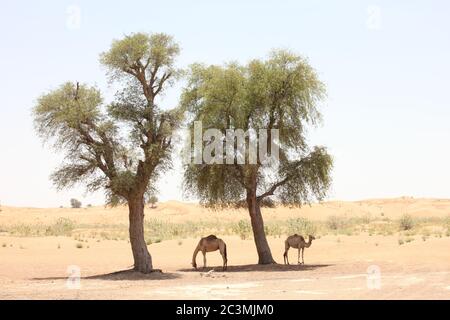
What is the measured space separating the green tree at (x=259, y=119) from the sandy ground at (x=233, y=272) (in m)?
4.19

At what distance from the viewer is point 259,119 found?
33062mm

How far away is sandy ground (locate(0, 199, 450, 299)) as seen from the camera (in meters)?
20.0

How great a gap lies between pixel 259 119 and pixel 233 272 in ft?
26.5

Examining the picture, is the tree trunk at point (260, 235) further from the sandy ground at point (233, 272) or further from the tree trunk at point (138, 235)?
the tree trunk at point (138, 235)

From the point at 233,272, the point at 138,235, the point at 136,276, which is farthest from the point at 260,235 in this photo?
the point at 136,276

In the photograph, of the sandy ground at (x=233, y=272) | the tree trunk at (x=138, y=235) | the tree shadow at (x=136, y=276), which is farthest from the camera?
the tree trunk at (x=138, y=235)

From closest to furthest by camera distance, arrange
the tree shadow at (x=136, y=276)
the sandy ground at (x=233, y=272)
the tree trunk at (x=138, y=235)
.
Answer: the sandy ground at (x=233, y=272) → the tree shadow at (x=136, y=276) → the tree trunk at (x=138, y=235)

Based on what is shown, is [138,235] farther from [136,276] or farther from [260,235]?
[260,235]

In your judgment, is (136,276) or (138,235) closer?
(136,276)

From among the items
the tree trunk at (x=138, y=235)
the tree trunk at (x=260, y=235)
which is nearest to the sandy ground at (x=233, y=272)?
the tree trunk at (x=138, y=235)

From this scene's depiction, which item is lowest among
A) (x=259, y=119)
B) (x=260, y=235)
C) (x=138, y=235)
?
(x=260, y=235)

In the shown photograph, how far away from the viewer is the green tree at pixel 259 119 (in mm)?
32625

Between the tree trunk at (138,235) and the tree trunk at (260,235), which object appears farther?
the tree trunk at (260,235)

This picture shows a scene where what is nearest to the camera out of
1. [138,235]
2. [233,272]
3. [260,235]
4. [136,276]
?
[136,276]
